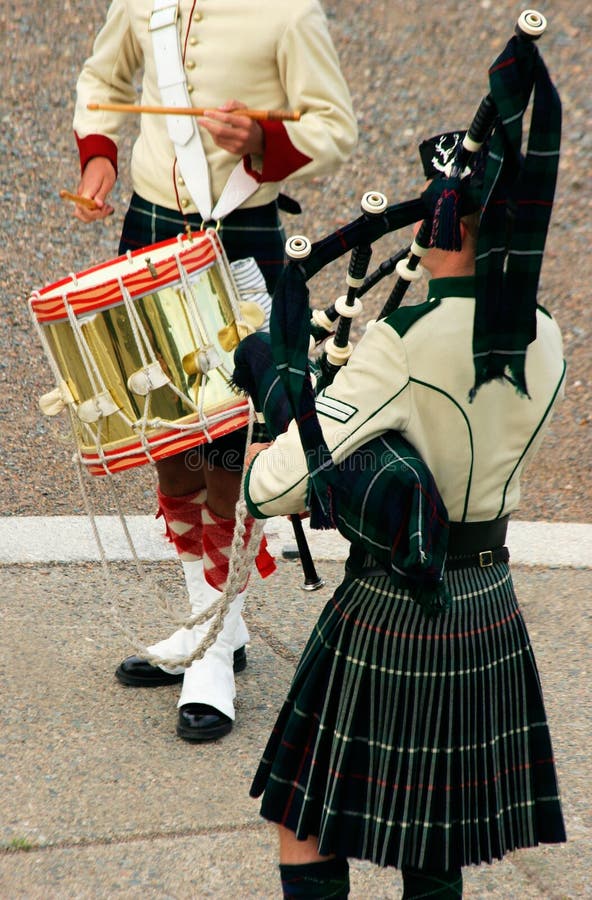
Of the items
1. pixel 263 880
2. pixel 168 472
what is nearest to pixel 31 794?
pixel 263 880

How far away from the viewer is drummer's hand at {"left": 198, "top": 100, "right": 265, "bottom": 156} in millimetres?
2578

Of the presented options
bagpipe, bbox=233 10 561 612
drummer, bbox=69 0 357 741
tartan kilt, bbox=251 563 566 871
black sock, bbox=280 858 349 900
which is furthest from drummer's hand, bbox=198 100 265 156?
black sock, bbox=280 858 349 900

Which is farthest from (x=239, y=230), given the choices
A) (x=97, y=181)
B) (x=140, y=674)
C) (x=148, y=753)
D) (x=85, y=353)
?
(x=148, y=753)

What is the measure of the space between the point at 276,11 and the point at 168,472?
1.16m

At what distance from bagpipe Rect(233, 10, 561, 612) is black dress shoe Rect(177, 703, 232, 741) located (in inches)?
47.2

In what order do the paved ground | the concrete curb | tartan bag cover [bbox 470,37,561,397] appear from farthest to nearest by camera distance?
the concrete curb < the paved ground < tartan bag cover [bbox 470,37,561,397]

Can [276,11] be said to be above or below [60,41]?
above

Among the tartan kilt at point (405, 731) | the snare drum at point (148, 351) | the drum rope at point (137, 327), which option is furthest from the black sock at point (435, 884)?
the drum rope at point (137, 327)

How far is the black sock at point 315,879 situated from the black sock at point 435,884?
11 cm

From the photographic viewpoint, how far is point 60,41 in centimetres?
777

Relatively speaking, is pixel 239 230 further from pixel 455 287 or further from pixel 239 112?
pixel 455 287

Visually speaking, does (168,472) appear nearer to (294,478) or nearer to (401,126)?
(294,478)

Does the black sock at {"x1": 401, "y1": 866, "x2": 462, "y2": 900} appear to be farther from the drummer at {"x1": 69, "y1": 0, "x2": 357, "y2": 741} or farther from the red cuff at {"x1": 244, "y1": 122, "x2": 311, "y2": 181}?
the red cuff at {"x1": 244, "y1": 122, "x2": 311, "y2": 181}

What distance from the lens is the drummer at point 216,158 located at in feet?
8.80
